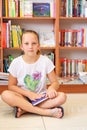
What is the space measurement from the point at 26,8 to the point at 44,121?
61.7 inches

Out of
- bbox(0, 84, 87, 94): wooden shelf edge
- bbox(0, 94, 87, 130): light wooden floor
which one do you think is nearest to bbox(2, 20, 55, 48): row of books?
bbox(0, 84, 87, 94): wooden shelf edge

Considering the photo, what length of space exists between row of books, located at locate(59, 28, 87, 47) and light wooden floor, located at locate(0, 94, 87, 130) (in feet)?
3.77

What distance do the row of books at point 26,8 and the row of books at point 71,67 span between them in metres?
0.56

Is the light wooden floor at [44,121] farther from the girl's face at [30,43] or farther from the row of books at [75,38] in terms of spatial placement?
the row of books at [75,38]

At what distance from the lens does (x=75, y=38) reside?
10.6 feet

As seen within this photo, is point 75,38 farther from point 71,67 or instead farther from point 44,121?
point 44,121

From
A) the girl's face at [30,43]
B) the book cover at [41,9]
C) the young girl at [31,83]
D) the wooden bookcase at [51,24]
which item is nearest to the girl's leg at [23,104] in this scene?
the young girl at [31,83]

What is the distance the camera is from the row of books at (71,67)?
3262mm

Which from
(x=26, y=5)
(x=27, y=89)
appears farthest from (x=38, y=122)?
(x=26, y=5)

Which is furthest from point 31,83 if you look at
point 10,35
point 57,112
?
point 10,35

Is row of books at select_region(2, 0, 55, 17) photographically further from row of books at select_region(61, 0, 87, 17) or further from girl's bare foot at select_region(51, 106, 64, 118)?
girl's bare foot at select_region(51, 106, 64, 118)

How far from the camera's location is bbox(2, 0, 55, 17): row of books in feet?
10.0

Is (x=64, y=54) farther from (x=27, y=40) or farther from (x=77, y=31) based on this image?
(x=27, y=40)

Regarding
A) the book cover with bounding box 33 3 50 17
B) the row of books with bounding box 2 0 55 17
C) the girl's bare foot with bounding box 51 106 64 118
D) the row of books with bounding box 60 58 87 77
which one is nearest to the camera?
the girl's bare foot with bounding box 51 106 64 118
